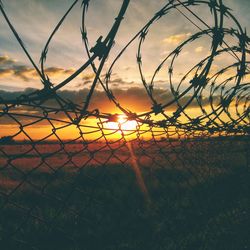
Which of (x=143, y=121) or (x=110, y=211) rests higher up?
(x=143, y=121)

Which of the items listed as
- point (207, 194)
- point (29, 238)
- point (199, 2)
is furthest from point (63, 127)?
point (207, 194)

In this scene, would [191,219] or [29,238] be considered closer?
[191,219]

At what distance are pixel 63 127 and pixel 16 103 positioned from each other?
0.46 metres

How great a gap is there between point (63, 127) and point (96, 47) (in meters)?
0.49

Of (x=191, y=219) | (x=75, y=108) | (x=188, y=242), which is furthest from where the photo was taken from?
(x=191, y=219)

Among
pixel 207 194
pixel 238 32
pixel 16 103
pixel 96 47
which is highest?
pixel 238 32

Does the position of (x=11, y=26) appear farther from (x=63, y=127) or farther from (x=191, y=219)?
(x=191, y=219)

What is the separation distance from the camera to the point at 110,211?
5668mm

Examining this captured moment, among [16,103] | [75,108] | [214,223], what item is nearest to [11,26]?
[16,103]

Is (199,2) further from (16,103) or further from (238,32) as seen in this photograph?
(16,103)

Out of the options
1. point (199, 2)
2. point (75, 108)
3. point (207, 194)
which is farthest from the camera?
point (207, 194)

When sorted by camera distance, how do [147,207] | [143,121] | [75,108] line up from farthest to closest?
[147,207] → [143,121] → [75,108]

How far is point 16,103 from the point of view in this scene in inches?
45.2

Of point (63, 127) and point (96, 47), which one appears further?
point (63, 127)
